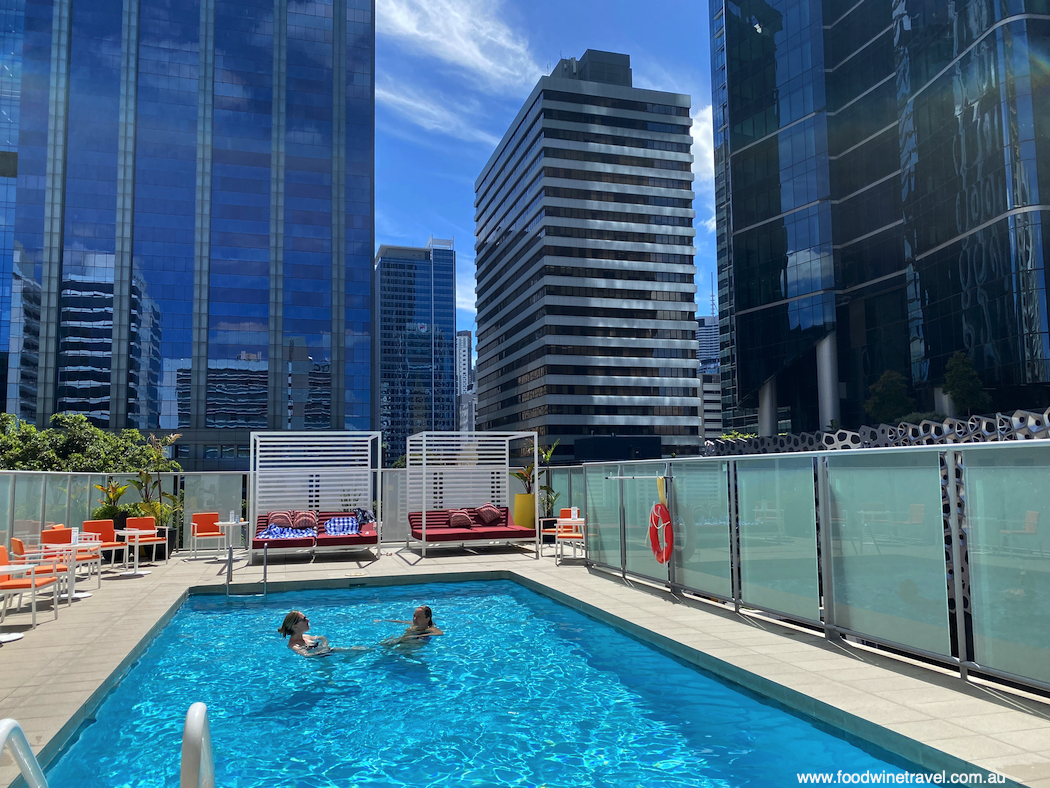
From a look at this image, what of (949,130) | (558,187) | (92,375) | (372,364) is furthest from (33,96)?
(949,130)

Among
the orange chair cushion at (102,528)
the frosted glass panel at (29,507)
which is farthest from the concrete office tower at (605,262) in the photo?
the frosted glass panel at (29,507)

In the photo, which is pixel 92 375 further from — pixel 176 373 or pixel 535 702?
pixel 535 702

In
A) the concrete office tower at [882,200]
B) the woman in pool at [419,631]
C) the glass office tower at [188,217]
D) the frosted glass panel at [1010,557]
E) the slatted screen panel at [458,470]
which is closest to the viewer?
the frosted glass panel at [1010,557]

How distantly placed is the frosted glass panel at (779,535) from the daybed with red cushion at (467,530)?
920 cm

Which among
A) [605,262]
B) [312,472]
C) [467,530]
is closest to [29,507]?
[312,472]

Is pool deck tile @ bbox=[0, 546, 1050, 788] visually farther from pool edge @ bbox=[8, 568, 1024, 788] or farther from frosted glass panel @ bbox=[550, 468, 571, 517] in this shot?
frosted glass panel @ bbox=[550, 468, 571, 517]

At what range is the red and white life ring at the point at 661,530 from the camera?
35.8ft

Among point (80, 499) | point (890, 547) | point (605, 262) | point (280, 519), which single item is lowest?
point (280, 519)

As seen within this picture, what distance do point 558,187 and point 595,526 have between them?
8335 centimetres

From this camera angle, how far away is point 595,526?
14266 millimetres

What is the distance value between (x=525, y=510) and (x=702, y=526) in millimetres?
11259

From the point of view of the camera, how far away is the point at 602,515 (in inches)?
547

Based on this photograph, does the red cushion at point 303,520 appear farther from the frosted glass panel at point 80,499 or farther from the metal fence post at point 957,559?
the metal fence post at point 957,559

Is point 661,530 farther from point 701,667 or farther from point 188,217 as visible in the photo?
point 188,217
